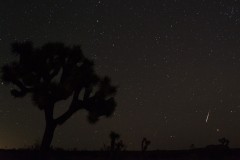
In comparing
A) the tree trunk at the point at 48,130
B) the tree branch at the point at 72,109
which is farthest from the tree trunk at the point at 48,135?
the tree branch at the point at 72,109

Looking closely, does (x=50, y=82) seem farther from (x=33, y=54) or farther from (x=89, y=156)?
(x=89, y=156)

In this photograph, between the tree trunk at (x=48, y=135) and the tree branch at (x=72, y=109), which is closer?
the tree branch at (x=72, y=109)

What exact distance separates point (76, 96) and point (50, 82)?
1.60m

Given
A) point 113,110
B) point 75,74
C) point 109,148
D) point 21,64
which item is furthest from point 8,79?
point 109,148

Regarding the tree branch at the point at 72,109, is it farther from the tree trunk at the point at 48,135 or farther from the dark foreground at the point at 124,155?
the dark foreground at the point at 124,155

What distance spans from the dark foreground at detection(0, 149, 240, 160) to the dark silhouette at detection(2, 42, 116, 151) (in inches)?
46.0

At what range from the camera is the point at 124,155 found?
110ft

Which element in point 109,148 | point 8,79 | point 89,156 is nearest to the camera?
point 8,79

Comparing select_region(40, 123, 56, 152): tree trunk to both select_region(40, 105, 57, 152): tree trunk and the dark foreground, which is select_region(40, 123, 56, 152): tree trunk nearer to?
select_region(40, 105, 57, 152): tree trunk

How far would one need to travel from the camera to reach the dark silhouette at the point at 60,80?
30.0 meters

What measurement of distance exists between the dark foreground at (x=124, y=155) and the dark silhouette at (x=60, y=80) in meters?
1.17

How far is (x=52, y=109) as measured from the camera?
31.1 m

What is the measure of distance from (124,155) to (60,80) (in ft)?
20.1

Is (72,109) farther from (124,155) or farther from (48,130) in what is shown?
(124,155)
